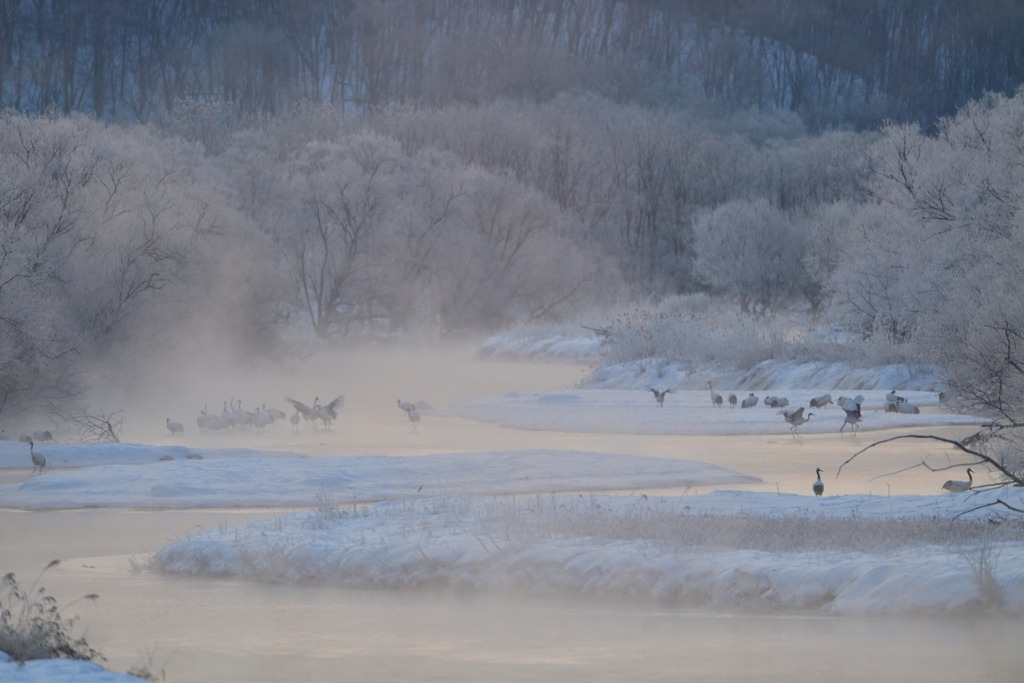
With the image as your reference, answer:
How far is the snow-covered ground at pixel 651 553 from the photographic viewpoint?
875 centimetres

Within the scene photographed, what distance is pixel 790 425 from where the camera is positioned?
22.8 meters

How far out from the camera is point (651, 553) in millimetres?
9758

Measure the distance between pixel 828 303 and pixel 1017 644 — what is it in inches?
1454

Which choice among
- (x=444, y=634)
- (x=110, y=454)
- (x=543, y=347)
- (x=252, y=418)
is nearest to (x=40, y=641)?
(x=444, y=634)

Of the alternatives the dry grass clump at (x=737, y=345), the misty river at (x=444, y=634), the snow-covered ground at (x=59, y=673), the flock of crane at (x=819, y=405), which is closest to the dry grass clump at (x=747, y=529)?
the misty river at (x=444, y=634)

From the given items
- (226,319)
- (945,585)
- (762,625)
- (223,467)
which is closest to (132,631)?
(762,625)

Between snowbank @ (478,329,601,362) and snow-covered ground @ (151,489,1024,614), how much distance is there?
29.8m

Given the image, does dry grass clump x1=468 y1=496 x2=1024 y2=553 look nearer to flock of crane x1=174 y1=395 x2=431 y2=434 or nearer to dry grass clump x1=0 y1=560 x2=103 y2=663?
dry grass clump x1=0 y1=560 x2=103 y2=663

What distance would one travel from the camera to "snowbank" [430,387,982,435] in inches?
908

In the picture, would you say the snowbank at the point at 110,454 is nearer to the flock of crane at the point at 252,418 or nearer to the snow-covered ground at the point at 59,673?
the flock of crane at the point at 252,418

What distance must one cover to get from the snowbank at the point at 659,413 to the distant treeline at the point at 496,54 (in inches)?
1765

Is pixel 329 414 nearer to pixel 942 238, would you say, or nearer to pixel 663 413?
pixel 663 413

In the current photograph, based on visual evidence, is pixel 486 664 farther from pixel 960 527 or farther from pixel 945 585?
pixel 960 527

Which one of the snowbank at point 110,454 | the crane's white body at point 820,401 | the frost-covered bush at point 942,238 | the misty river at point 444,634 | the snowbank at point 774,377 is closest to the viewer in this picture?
the misty river at point 444,634
